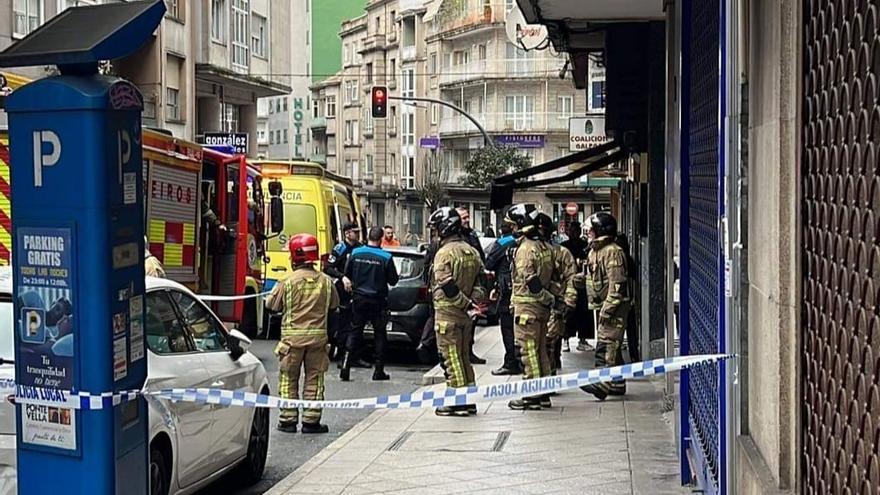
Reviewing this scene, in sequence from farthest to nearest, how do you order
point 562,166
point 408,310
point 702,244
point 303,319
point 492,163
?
1. point 492,163
2. point 408,310
3. point 562,166
4. point 303,319
5. point 702,244

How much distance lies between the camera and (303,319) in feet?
33.6

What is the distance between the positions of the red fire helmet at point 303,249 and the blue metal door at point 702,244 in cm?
386

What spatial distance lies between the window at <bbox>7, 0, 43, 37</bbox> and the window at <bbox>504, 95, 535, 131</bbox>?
43111 mm

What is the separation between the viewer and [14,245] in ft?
17.2

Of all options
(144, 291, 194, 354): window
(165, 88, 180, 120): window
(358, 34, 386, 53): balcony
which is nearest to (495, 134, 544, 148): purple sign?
(358, 34, 386, 53): balcony

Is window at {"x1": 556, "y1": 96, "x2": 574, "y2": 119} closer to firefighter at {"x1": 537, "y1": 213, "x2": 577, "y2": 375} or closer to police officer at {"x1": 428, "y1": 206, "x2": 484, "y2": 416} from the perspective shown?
firefighter at {"x1": 537, "y1": 213, "x2": 577, "y2": 375}

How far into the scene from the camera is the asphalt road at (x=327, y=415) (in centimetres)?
903

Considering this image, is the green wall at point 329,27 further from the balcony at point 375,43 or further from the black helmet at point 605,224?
the black helmet at point 605,224

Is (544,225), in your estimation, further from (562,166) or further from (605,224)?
(562,166)

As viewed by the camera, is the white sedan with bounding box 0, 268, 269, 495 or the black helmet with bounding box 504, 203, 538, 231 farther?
the black helmet with bounding box 504, 203, 538, 231

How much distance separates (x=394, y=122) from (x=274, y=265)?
64.0m

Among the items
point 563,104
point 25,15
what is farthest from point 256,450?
point 563,104

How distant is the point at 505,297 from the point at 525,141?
50316 mm

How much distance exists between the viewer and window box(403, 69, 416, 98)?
80056 mm
